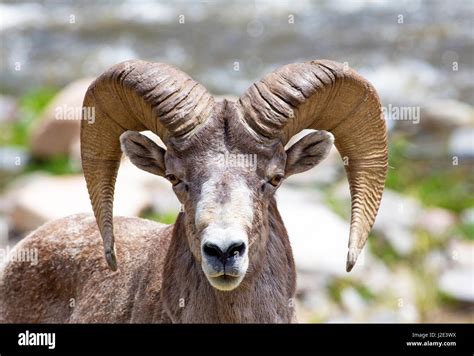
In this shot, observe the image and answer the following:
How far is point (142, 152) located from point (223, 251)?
64.8 inches

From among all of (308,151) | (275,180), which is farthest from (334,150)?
(275,180)

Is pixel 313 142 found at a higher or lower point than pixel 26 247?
higher

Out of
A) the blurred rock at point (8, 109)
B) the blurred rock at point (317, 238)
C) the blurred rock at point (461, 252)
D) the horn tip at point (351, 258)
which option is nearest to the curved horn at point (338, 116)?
the horn tip at point (351, 258)

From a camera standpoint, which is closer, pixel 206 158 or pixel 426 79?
pixel 206 158

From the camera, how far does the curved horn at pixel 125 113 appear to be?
8281mm

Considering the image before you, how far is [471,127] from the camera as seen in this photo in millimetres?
24000

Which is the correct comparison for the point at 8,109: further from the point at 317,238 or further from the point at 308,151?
the point at 308,151

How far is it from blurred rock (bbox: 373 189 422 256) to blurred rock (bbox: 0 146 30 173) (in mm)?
8364

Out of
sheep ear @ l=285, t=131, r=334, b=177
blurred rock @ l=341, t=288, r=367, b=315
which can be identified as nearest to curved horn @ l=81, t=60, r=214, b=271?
sheep ear @ l=285, t=131, r=334, b=177

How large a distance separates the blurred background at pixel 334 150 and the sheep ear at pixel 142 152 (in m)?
7.23

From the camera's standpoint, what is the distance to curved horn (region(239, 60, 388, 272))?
27.2 feet

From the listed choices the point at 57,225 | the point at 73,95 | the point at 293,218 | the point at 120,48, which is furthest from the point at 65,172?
the point at 57,225
